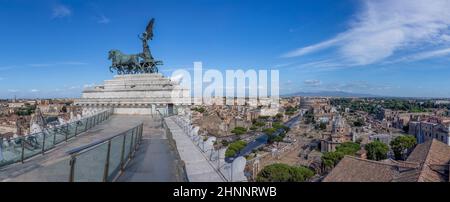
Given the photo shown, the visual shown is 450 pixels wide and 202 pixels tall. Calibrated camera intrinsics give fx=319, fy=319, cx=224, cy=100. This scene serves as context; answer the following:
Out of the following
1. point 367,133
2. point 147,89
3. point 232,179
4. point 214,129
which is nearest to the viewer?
point 232,179

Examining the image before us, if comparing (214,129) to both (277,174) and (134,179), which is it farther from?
(134,179)

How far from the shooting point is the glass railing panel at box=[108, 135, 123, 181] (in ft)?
13.7

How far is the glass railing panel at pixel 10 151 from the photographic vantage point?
5.54 m

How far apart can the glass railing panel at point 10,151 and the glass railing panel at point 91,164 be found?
2841 millimetres

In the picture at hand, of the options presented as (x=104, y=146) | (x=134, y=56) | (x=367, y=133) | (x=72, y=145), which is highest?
(x=134, y=56)

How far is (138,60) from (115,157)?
1836cm

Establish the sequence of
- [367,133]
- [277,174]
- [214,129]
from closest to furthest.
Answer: [277,174] → [214,129] → [367,133]

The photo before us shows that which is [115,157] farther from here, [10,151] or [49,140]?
[49,140]

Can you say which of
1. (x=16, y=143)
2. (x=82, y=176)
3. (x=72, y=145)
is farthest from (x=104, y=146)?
(x=72, y=145)

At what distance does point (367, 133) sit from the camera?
62.0 meters

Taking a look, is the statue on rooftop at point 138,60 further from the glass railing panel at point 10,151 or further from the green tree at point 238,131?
the green tree at point 238,131

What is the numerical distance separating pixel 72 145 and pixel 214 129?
48.9m

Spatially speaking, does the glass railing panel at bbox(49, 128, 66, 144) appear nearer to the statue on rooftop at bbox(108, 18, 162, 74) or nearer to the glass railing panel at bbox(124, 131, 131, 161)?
the glass railing panel at bbox(124, 131, 131, 161)

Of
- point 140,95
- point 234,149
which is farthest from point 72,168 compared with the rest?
point 234,149
